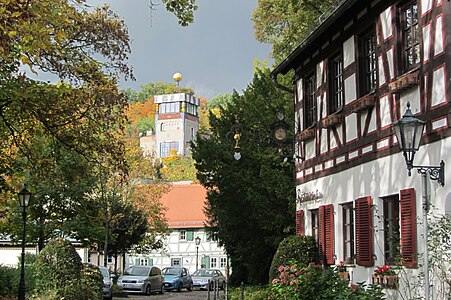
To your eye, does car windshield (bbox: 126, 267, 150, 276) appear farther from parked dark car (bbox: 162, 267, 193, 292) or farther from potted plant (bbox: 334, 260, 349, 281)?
potted plant (bbox: 334, 260, 349, 281)

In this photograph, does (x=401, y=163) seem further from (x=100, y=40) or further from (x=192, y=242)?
(x=192, y=242)

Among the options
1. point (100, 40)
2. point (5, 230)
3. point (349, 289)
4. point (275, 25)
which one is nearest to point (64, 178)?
point (100, 40)

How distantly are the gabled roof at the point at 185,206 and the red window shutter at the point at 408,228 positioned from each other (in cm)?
5695

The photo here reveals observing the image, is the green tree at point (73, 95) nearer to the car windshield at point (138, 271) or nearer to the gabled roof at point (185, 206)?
the car windshield at point (138, 271)

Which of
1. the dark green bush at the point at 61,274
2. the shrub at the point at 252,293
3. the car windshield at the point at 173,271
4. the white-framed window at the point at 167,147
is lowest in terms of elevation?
the car windshield at the point at 173,271

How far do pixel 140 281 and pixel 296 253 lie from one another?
21011 millimetres

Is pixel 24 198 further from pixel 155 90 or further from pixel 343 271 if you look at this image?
pixel 155 90

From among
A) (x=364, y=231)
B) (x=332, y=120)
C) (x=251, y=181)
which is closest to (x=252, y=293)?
(x=251, y=181)

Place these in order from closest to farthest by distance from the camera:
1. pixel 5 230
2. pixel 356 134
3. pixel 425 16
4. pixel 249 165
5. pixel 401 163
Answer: pixel 425 16 < pixel 401 163 < pixel 356 134 < pixel 249 165 < pixel 5 230

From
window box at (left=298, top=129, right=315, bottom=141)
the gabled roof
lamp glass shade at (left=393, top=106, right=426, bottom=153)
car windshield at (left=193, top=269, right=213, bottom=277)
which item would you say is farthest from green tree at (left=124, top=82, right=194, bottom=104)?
lamp glass shade at (left=393, top=106, right=426, bottom=153)

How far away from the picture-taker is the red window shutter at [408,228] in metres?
12.3

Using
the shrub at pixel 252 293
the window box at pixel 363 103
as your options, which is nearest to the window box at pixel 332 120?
the window box at pixel 363 103

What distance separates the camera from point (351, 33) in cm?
1600

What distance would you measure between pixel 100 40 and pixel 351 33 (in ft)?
20.0
